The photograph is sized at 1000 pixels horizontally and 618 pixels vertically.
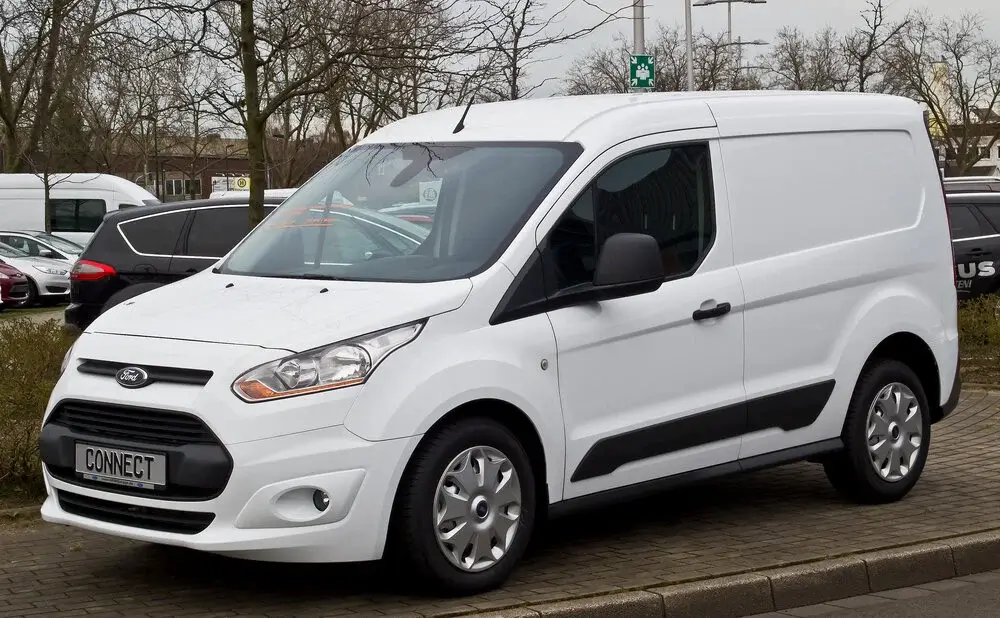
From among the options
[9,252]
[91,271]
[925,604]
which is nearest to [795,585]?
[925,604]

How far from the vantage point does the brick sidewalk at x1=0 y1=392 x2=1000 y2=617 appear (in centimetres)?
550

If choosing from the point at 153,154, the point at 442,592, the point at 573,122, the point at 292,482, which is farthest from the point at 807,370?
the point at 153,154

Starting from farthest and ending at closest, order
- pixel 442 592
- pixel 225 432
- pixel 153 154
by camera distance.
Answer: pixel 153 154 → pixel 442 592 → pixel 225 432

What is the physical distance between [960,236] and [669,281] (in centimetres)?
1132

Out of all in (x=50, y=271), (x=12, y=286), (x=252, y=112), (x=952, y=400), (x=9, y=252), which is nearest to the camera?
(x=952, y=400)

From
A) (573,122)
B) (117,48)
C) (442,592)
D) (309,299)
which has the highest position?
(117,48)

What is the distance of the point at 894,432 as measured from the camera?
738 centimetres

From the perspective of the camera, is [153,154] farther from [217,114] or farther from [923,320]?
[923,320]

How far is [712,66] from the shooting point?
1754 inches

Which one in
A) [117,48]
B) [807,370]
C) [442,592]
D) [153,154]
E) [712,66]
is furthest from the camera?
[153,154]

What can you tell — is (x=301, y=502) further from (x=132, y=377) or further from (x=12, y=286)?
(x=12, y=286)

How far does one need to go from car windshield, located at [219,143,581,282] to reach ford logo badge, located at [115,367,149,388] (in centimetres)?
93

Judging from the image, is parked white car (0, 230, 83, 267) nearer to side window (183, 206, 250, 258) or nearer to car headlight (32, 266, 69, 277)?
car headlight (32, 266, 69, 277)

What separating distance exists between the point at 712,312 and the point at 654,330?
37 cm
